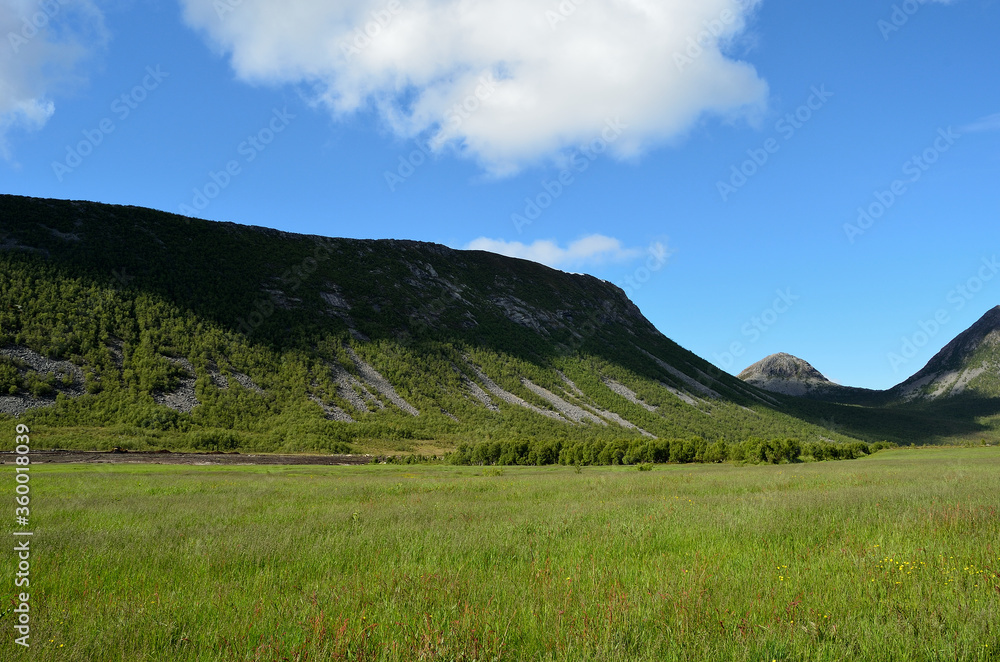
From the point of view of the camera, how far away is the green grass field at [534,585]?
201 inches

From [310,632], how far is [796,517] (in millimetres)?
10142

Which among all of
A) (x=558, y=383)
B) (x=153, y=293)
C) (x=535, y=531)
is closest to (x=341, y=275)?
(x=153, y=293)

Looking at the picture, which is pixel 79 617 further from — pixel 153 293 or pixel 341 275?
pixel 341 275

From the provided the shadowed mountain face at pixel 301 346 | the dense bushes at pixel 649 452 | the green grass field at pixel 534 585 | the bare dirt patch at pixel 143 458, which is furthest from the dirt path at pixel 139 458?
the green grass field at pixel 534 585

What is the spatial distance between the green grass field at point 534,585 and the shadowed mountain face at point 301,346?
63.9 m

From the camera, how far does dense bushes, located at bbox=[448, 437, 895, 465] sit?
174ft

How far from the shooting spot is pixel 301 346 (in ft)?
328

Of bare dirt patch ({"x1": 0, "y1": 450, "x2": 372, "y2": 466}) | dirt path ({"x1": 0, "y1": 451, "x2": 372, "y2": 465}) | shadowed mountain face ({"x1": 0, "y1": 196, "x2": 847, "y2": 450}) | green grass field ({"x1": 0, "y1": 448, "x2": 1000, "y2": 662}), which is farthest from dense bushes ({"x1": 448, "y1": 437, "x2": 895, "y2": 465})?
green grass field ({"x1": 0, "y1": 448, "x2": 1000, "y2": 662})

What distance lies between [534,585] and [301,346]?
330 ft

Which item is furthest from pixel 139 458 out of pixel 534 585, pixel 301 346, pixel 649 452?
pixel 534 585

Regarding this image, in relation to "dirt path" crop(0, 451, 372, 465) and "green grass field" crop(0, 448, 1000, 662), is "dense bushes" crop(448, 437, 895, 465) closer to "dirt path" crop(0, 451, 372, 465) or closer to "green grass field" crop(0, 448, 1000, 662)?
"dirt path" crop(0, 451, 372, 465)

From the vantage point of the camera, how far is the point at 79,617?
593 centimetres

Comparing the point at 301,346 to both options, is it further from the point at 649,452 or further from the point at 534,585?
the point at 534,585

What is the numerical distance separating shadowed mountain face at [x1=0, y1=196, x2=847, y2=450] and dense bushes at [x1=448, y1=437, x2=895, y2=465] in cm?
2393
